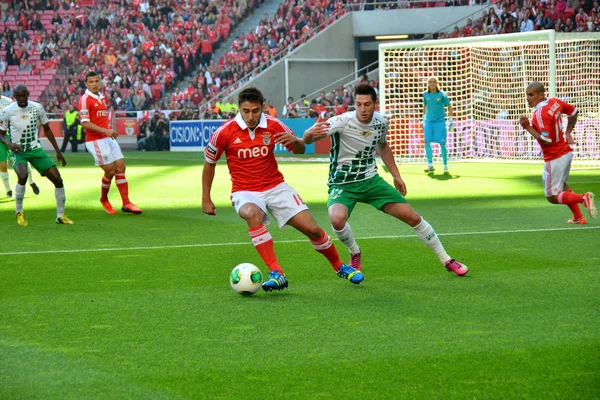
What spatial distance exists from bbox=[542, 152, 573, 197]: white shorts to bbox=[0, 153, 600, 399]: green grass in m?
0.44

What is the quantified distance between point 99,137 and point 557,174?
6461mm

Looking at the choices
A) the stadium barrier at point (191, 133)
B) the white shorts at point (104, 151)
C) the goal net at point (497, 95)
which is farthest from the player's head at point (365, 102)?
the stadium barrier at point (191, 133)

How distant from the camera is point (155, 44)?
139ft

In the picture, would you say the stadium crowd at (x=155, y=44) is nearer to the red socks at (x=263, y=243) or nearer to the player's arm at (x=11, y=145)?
the player's arm at (x=11, y=145)

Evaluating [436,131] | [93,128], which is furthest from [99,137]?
[436,131]

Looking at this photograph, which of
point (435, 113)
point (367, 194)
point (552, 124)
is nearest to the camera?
point (367, 194)

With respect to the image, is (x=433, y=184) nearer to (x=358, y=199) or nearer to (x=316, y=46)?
(x=358, y=199)

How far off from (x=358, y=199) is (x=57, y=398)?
391 cm

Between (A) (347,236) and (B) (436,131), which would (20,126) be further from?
(B) (436,131)

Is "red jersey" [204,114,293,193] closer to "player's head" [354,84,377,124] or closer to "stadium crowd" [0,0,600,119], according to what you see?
"player's head" [354,84,377,124]

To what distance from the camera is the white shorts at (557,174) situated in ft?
35.2

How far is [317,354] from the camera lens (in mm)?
5148

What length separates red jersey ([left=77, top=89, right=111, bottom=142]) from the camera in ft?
42.9

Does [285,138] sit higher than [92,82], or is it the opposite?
[92,82]
